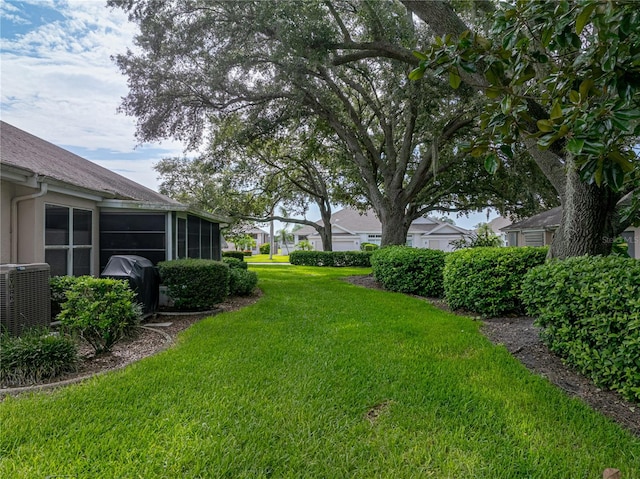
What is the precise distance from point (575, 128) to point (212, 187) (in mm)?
22183

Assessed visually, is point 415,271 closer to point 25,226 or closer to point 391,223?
point 391,223

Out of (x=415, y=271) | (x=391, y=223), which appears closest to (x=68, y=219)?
(x=415, y=271)

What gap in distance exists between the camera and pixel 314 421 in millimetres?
2818

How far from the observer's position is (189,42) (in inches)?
378

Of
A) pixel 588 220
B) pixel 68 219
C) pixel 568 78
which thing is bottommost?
pixel 588 220

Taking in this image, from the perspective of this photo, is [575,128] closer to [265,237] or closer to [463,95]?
[463,95]

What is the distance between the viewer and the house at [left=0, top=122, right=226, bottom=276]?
543 centimetres

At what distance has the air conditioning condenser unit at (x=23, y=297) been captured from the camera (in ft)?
13.1

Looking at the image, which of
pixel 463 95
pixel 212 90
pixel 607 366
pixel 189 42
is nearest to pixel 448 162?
pixel 463 95

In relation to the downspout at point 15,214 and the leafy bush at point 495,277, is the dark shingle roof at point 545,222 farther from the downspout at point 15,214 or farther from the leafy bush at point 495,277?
the downspout at point 15,214

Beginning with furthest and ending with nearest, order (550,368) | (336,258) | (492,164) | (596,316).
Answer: (336,258) → (550,368) → (596,316) → (492,164)

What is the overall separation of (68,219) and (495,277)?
809cm

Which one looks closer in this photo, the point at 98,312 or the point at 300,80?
the point at 98,312

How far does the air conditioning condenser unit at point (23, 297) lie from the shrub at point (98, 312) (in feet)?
0.99
